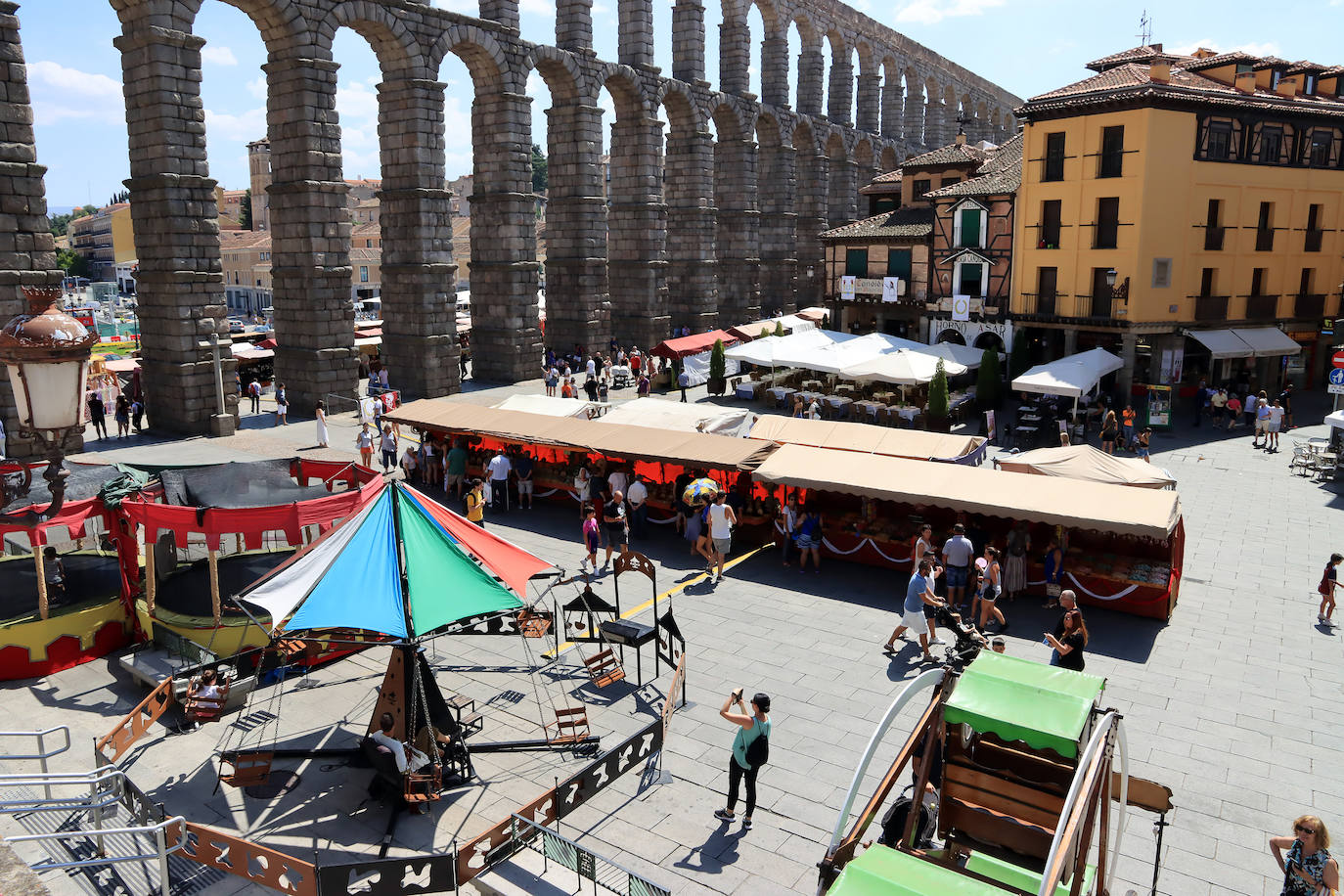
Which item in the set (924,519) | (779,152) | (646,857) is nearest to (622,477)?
(924,519)

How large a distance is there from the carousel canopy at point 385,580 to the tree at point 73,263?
5319 inches

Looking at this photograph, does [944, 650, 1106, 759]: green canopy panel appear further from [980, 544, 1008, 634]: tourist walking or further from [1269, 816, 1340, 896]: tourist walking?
[980, 544, 1008, 634]: tourist walking

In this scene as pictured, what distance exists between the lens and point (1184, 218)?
3138 cm

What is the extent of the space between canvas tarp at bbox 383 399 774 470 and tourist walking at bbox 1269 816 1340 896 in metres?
→ 11.6

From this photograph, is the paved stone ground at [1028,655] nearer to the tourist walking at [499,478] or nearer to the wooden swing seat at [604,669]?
the wooden swing seat at [604,669]

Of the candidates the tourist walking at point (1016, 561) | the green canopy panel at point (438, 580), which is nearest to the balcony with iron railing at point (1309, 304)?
the tourist walking at point (1016, 561)

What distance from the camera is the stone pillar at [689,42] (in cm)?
4894

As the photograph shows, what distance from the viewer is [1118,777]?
25.9ft

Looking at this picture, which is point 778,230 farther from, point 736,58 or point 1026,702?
point 1026,702

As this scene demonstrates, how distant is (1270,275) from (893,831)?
113 ft

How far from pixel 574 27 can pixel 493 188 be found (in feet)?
28.7

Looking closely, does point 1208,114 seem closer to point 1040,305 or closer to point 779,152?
point 1040,305

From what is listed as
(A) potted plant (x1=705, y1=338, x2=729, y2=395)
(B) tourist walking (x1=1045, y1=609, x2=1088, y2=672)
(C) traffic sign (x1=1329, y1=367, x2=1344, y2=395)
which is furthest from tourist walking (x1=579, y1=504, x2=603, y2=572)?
(C) traffic sign (x1=1329, y1=367, x2=1344, y2=395)

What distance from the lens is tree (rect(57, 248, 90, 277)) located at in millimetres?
125650
